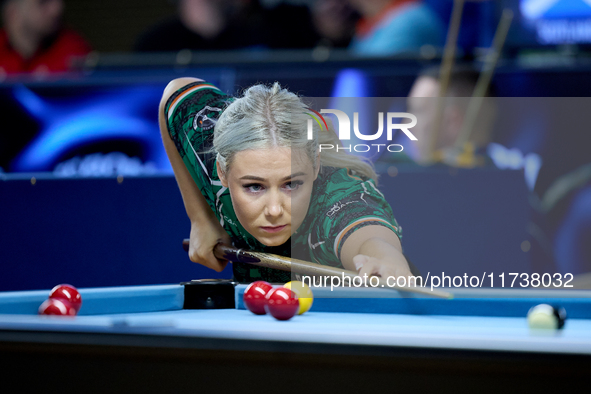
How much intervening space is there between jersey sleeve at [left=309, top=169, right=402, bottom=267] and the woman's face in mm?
60

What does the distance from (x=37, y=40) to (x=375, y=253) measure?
4854mm

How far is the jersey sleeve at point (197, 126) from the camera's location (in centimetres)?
201

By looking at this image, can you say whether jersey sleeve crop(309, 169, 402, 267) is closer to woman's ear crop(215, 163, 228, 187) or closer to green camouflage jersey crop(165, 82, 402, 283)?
green camouflage jersey crop(165, 82, 402, 283)

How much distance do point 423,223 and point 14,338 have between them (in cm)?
204


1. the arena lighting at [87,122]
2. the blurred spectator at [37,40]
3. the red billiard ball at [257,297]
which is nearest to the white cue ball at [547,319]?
the red billiard ball at [257,297]

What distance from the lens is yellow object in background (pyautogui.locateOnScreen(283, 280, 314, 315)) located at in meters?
1.62

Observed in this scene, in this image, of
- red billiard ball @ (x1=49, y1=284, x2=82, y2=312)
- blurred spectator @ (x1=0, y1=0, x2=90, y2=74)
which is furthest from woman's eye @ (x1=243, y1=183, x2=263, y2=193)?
blurred spectator @ (x1=0, y1=0, x2=90, y2=74)

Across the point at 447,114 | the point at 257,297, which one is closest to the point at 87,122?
the point at 447,114

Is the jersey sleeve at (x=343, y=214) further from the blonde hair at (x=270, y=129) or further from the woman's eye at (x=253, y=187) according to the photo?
the woman's eye at (x=253, y=187)

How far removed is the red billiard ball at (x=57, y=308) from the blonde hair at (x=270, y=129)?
0.56m

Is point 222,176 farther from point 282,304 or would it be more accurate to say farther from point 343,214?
point 282,304

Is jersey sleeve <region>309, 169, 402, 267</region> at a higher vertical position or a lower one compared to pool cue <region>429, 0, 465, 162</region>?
lower

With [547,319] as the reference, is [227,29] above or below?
above

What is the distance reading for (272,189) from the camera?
1784 mm
